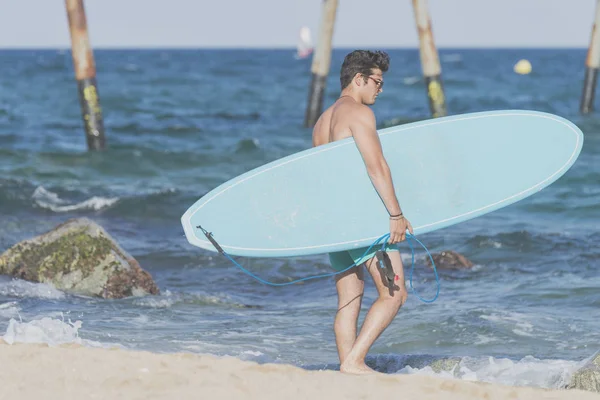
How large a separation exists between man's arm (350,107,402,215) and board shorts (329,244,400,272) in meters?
0.23

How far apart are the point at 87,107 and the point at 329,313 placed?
854 centimetres

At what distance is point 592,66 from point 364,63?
1720cm

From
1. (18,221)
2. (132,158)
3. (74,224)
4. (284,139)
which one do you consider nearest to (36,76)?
(284,139)

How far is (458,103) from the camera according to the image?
3184cm

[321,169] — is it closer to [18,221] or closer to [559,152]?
[559,152]

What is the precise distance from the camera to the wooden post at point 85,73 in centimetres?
1403

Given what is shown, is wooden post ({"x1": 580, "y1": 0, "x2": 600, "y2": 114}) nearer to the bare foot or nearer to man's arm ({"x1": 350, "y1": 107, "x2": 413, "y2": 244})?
man's arm ({"x1": 350, "y1": 107, "x2": 413, "y2": 244})

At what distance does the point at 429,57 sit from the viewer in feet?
55.0

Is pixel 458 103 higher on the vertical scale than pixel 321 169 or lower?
lower

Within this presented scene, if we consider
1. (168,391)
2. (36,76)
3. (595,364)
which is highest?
(168,391)

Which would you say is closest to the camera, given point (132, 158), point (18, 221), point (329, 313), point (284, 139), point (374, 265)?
point (374, 265)

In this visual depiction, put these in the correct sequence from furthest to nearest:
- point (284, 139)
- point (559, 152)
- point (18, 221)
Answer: point (284, 139), point (18, 221), point (559, 152)

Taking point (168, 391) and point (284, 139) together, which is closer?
point (168, 391)

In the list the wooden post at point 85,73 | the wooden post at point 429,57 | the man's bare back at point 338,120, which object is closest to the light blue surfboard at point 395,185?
the man's bare back at point 338,120
